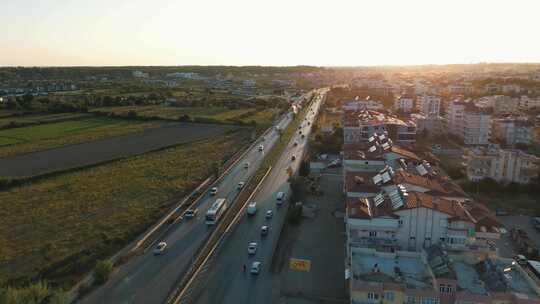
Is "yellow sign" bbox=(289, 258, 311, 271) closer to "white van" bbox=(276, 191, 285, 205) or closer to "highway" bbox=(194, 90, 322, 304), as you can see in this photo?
"highway" bbox=(194, 90, 322, 304)

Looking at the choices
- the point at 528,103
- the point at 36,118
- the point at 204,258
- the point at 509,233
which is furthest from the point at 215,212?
the point at 528,103

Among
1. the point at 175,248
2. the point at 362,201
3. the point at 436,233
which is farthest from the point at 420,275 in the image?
the point at 175,248

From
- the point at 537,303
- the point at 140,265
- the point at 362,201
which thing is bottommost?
the point at 140,265

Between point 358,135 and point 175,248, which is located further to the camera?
point 358,135

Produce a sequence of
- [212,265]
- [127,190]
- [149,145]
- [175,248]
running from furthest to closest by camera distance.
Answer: [149,145]
[127,190]
[175,248]
[212,265]

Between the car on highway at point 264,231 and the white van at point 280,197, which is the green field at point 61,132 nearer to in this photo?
the white van at point 280,197

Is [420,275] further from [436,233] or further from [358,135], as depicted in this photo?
[358,135]

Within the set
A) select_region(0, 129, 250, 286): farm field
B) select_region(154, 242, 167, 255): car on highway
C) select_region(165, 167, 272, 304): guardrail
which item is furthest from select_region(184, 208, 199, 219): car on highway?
select_region(154, 242, 167, 255): car on highway

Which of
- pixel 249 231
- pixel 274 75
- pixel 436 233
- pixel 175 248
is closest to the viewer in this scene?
pixel 436 233
